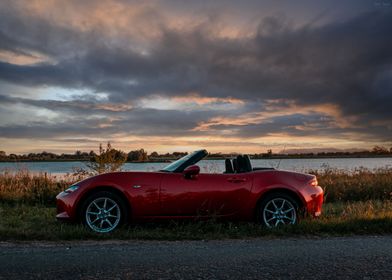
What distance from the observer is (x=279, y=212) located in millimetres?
7258

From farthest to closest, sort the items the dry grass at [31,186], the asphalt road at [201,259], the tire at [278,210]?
the dry grass at [31,186] < the tire at [278,210] < the asphalt road at [201,259]

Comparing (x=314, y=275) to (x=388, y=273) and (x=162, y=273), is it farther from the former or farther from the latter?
(x=162, y=273)

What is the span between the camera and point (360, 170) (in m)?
18.0

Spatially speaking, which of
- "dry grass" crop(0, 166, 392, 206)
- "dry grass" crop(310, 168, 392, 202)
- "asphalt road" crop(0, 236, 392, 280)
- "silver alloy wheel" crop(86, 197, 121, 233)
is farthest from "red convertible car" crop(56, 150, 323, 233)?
"dry grass" crop(310, 168, 392, 202)

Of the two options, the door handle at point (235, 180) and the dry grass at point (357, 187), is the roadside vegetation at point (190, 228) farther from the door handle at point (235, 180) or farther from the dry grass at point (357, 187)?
the dry grass at point (357, 187)

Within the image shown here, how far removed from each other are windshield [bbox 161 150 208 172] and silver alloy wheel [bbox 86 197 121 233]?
119cm

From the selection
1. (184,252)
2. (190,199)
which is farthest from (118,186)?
(184,252)

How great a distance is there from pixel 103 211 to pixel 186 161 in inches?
67.2

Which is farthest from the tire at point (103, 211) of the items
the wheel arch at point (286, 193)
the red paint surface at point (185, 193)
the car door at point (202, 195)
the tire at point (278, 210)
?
the tire at point (278, 210)

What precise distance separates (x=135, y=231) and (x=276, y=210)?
251 centimetres

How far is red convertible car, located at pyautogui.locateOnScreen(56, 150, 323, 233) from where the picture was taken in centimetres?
695

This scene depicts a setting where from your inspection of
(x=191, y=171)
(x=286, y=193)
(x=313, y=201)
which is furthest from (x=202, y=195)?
(x=313, y=201)

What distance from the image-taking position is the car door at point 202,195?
7020mm

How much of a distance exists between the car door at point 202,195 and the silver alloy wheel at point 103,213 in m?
0.79
